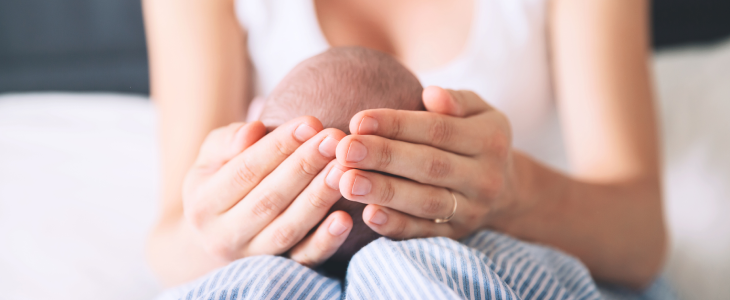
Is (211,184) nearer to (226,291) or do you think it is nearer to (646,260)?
(226,291)

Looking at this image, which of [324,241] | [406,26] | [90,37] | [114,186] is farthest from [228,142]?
[90,37]

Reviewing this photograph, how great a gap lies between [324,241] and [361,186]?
0.27 ft

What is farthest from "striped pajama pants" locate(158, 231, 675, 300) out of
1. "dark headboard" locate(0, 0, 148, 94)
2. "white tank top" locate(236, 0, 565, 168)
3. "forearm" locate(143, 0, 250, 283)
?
"dark headboard" locate(0, 0, 148, 94)

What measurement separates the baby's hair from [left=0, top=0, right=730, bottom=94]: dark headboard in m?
1.13

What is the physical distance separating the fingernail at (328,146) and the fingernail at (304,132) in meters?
0.02

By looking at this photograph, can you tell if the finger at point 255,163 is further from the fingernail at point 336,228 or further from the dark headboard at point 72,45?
the dark headboard at point 72,45

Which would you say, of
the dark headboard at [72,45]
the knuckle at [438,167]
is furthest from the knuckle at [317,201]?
the dark headboard at [72,45]

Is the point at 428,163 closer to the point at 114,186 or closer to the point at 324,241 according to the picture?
the point at 324,241

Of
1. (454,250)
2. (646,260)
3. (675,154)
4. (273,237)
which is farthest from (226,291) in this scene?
(675,154)

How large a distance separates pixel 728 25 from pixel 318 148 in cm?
169

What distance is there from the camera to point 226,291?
15.9 inches

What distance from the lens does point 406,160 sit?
43 cm

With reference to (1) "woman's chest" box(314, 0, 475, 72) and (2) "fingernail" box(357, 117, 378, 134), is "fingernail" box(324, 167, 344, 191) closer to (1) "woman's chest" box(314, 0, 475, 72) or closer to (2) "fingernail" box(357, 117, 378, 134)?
(2) "fingernail" box(357, 117, 378, 134)

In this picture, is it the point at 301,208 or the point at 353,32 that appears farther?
the point at 353,32
